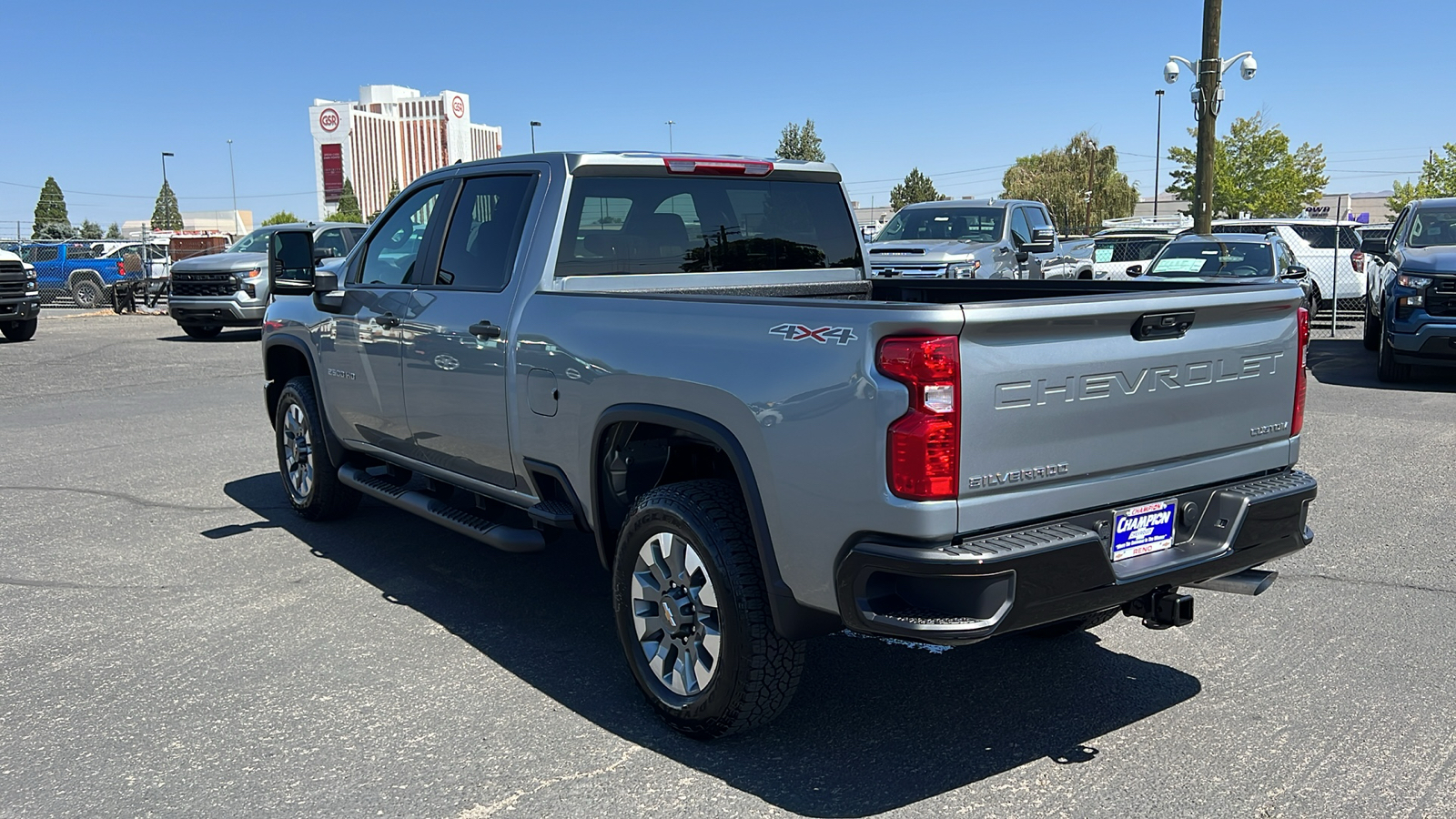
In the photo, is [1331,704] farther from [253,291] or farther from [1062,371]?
[253,291]

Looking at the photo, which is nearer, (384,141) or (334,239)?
(334,239)

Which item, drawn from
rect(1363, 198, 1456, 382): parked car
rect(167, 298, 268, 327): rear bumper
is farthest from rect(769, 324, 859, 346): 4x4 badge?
rect(167, 298, 268, 327): rear bumper

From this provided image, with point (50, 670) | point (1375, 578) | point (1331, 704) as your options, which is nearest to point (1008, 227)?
point (1375, 578)

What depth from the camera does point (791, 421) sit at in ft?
11.4

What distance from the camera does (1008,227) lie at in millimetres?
16500

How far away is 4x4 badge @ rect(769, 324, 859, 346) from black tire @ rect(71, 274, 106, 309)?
96.8 ft

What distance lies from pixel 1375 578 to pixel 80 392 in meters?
12.9

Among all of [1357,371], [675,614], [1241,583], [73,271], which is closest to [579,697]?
[675,614]

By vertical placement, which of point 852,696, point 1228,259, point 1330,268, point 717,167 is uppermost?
point 717,167

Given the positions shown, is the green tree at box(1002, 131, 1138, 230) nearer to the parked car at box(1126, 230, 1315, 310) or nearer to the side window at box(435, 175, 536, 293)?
the parked car at box(1126, 230, 1315, 310)

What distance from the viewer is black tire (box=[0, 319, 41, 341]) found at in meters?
19.8

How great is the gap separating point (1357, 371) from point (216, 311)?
16.4 meters

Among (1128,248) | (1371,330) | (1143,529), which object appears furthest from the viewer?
(1128,248)

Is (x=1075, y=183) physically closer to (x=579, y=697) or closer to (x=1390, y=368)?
(x=1390, y=368)
